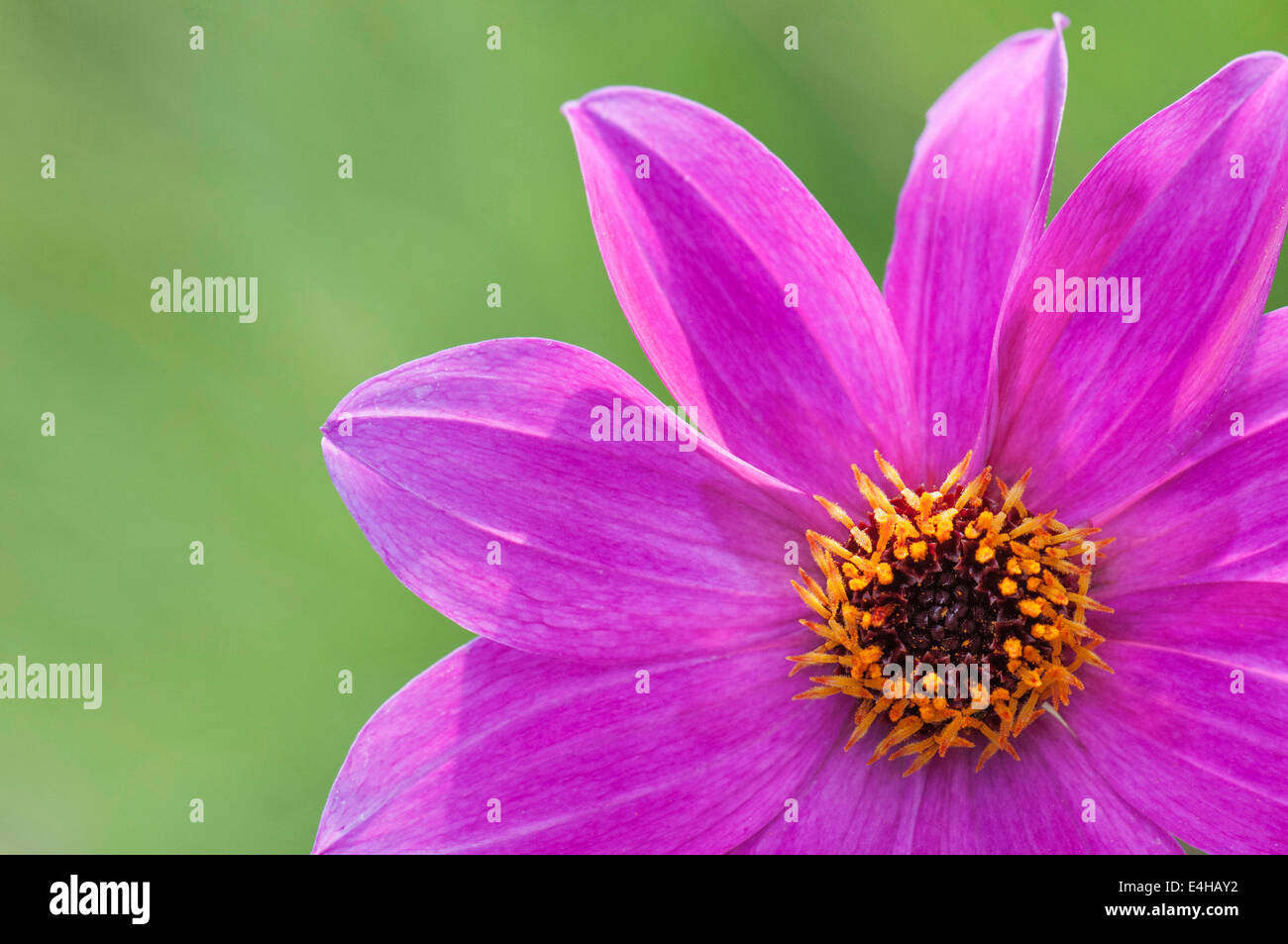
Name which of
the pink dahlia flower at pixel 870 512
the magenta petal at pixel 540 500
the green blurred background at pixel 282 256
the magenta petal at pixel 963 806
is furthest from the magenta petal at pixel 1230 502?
the green blurred background at pixel 282 256

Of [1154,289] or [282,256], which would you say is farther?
[282,256]

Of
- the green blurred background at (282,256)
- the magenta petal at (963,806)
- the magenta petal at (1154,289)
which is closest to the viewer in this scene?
the magenta petal at (1154,289)

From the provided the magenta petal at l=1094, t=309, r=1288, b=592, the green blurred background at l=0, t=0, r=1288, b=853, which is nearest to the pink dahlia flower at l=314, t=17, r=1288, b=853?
the magenta petal at l=1094, t=309, r=1288, b=592

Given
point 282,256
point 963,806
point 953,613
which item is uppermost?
point 282,256

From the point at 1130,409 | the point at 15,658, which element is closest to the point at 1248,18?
the point at 1130,409

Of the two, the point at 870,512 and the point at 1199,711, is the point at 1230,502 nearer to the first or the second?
the point at 1199,711

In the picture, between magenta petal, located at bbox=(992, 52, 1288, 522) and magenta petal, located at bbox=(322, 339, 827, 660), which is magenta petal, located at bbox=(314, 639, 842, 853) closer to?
magenta petal, located at bbox=(322, 339, 827, 660)

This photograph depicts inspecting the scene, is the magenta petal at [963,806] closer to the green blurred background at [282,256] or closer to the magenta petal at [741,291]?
the magenta petal at [741,291]

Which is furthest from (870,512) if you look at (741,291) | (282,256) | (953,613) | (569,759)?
(282,256)
